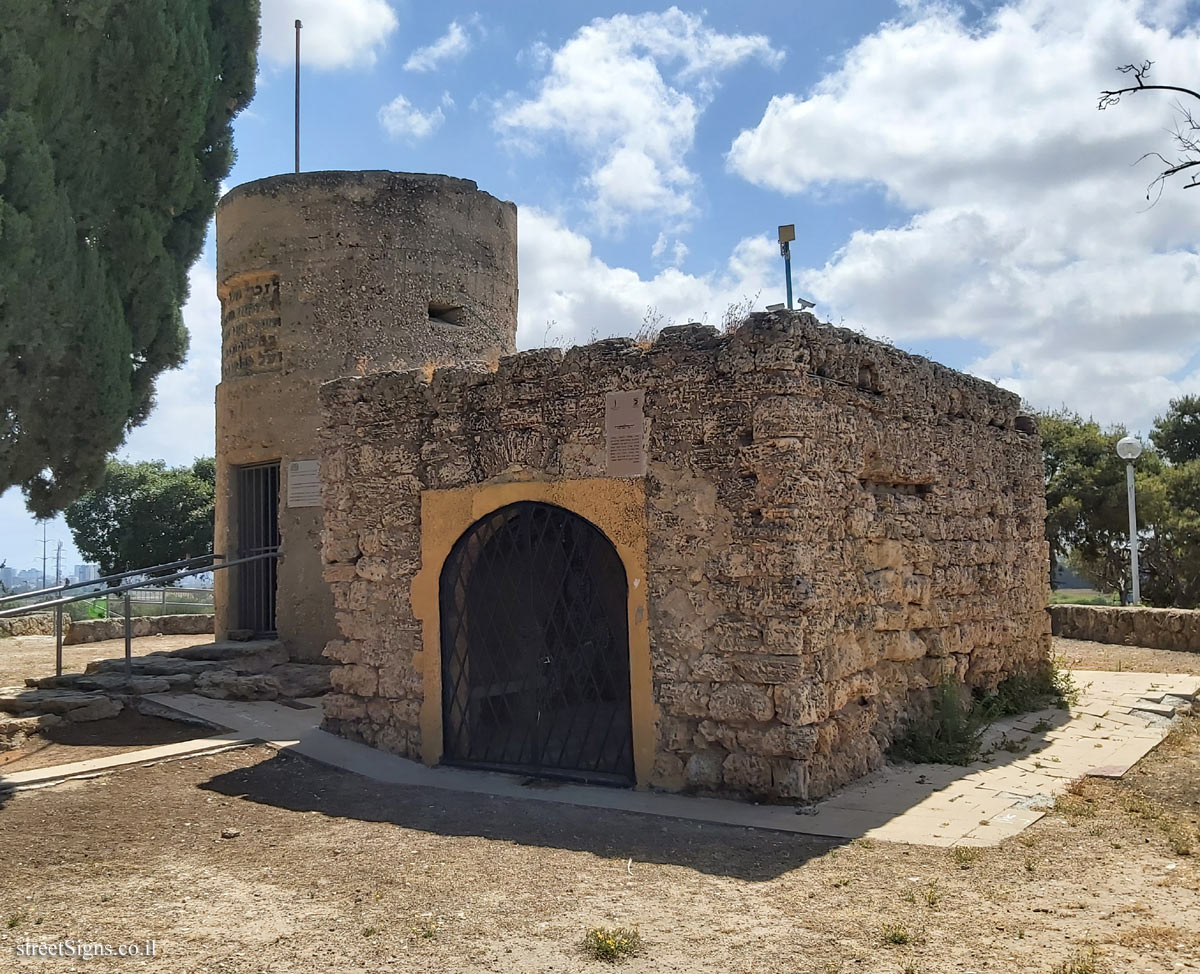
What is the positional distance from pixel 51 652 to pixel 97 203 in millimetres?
6338

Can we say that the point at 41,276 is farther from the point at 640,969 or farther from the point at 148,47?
the point at 640,969

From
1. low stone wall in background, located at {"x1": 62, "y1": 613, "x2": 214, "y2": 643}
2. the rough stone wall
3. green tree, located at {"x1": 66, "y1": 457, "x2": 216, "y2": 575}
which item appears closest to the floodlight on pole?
the rough stone wall

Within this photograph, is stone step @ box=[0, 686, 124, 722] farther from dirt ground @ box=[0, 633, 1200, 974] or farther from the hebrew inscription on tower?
the hebrew inscription on tower

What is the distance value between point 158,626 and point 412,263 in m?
7.51

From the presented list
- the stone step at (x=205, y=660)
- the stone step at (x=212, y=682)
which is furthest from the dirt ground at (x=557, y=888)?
the stone step at (x=205, y=660)

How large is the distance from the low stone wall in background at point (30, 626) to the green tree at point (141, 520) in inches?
387

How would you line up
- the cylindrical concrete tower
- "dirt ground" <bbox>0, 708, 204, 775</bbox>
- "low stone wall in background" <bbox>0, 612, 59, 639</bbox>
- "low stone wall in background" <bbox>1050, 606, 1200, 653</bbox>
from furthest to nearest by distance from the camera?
"low stone wall in background" <bbox>0, 612, 59, 639</bbox>, "low stone wall in background" <bbox>1050, 606, 1200, 653</bbox>, the cylindrical concrete tower, "dirt ground" <bbox>0, 708, 204, 775</bbox>

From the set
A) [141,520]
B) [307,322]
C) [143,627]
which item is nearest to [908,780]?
[307,322]

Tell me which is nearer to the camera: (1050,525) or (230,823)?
(230,823)

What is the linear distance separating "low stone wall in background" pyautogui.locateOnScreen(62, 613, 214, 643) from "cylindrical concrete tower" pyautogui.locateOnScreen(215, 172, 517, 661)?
433 cm

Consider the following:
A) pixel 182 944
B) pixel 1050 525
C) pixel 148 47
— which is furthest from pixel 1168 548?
pixel 182 944

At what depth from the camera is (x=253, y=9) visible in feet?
37.0

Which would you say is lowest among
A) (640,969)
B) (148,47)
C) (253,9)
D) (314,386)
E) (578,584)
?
(640,969)

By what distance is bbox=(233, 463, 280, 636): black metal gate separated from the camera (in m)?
10.5
